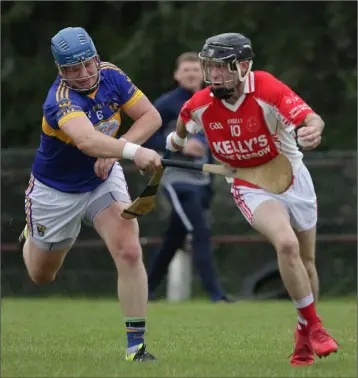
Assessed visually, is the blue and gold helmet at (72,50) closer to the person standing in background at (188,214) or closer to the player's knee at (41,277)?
the player's knee at (41,277)

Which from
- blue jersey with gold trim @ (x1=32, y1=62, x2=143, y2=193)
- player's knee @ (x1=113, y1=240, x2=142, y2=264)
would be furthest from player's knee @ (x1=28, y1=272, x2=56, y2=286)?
player's knee @ (x1=113, y1=240, x2=142, y2=264)

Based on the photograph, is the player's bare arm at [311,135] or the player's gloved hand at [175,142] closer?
the player's bare arm at [311,135]

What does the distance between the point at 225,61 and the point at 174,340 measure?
2.28 m

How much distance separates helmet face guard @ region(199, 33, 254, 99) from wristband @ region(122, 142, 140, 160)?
80cm

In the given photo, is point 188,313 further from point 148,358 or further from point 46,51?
point 46,51

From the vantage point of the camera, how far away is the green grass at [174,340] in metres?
7.01

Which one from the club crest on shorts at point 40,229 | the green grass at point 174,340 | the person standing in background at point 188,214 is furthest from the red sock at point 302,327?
the person standing in background at point 188,214

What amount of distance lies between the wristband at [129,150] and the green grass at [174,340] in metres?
1.22

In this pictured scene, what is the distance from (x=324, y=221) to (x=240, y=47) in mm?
8402

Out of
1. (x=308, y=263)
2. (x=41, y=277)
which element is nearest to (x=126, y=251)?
(x=308, y=263)

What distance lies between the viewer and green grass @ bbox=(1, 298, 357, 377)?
23.0 ft

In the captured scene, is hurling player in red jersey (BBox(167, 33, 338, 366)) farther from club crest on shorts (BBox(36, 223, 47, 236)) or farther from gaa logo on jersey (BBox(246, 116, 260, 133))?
club crest on shorts (BBox(36, 223, 47, 236))

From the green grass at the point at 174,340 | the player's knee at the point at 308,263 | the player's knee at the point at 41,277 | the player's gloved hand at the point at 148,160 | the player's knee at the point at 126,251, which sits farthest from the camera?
the player's knee at the point at 41,277

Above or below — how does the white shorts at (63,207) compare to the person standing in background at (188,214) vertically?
above
